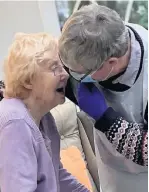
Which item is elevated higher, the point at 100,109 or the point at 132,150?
the point at 100,109

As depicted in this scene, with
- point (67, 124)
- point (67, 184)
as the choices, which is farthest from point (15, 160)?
point (67, 124)

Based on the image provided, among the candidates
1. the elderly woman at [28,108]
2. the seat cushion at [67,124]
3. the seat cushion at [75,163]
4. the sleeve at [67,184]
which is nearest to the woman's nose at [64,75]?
the elderly woman at [28,108]

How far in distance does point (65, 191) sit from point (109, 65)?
0.67m

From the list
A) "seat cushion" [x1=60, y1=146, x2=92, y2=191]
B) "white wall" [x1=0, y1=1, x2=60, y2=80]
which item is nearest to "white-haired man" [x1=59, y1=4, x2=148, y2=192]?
"seat cushion" [x1=60, y1=146, x2=92, y2=191]

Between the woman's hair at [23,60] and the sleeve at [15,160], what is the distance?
13cm

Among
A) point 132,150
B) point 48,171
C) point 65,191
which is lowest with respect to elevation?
point 65,191

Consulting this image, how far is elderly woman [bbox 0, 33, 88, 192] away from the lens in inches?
44.3

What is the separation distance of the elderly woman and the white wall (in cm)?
93

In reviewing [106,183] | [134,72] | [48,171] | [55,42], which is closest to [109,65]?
[134,72]

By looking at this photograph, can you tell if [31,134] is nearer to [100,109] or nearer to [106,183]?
[100,109]

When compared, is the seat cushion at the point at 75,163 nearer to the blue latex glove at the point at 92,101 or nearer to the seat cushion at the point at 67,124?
the seat cushion at the point at 67,124

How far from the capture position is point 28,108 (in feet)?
4.10

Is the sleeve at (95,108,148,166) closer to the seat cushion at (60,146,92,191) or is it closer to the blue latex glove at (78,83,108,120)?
the blue latex glove at (78,83,108,120)

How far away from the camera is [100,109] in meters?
1.14
